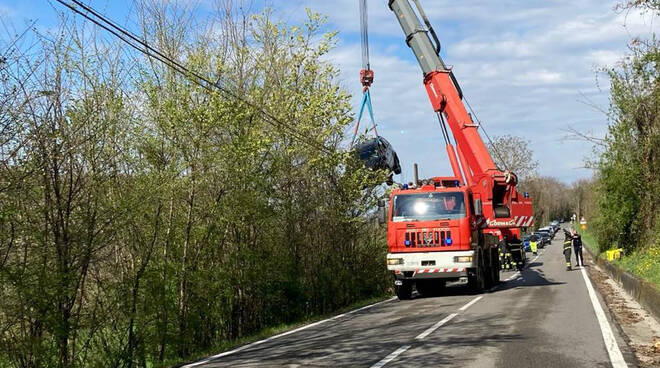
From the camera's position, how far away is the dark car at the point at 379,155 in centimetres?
2216

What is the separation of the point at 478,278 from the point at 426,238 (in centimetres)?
187

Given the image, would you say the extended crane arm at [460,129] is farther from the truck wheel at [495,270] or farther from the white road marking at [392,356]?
the white road marking at [392,356]

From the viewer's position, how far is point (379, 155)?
74.5ft

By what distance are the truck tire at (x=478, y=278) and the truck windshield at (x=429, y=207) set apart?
1.50 meters

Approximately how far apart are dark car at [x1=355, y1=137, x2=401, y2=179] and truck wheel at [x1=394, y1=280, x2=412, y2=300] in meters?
4.44

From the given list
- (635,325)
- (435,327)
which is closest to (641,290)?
(635,325)

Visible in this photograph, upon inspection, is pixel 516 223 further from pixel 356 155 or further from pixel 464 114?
pixel 356 155

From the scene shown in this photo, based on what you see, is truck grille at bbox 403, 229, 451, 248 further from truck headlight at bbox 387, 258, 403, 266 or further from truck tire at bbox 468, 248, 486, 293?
truck tire at bbox 468, 248, 486, 293

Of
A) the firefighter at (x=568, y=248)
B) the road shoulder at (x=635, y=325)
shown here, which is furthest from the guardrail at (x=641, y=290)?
the firefighter at (x=568, y=248)

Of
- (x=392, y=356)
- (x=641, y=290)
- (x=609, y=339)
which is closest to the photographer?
(x=392, y=356)

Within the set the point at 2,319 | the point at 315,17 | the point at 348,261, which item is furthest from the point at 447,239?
the point at 2,319

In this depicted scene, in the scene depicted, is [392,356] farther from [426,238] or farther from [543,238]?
[543,238]

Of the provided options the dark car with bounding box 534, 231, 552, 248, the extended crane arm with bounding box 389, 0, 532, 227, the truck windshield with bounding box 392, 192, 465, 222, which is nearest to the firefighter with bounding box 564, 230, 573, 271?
the extended crane arm with bounding box 389, 0, 532, 227

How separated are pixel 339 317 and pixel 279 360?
20.7ft
